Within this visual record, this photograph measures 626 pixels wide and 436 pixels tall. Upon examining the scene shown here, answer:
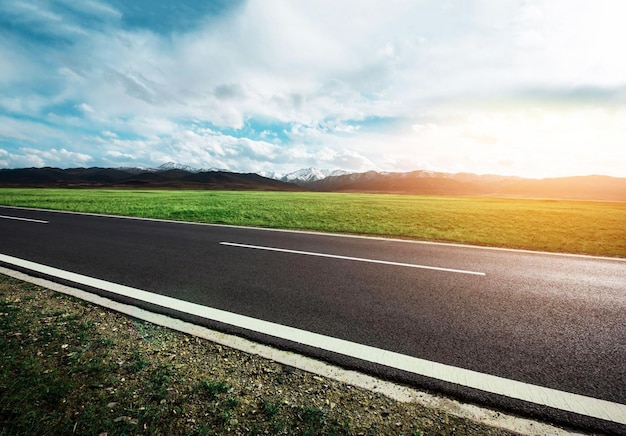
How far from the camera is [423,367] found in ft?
9.10

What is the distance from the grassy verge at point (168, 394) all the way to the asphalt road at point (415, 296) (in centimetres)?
42

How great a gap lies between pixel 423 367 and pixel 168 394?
2.25 metres

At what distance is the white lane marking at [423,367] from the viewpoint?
92.0 inches

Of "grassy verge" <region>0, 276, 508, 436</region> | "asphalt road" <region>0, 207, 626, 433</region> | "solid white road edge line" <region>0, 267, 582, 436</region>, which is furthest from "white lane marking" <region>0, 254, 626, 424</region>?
"grassy verge" <region>0, 276, 508, 436</region>

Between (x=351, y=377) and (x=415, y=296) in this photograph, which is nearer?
(x=351, y=377)

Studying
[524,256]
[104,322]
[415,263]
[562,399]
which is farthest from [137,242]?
[524,256]

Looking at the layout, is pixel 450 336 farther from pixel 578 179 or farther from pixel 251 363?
pixel 578 179

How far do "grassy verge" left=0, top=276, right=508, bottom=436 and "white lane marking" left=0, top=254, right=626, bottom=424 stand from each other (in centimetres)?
44

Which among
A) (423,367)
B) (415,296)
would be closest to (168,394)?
(423,367)

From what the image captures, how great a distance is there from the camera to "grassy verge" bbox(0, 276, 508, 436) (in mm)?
2074

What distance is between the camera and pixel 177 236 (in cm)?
905

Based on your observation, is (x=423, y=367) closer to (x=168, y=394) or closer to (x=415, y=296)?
(x=415, y=296)

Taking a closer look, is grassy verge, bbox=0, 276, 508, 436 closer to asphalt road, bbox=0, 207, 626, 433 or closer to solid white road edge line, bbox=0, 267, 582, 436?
solid white road edge line, bbox=0, 267, 582, 436

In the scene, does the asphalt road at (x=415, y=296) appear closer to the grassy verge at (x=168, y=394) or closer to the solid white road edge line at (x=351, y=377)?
the solid white road edge line at (x=351, y=377)
